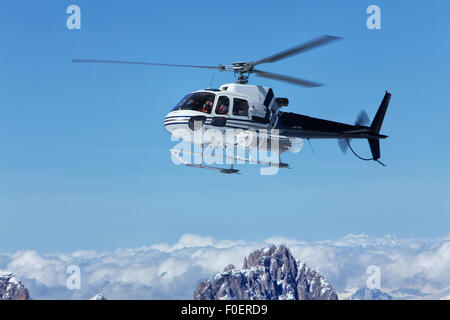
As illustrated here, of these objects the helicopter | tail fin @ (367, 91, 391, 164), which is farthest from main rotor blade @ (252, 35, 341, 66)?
tail fin @ (367, 91, 391, 164)

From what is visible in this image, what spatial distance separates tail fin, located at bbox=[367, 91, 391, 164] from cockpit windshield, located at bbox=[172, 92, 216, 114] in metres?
16.2

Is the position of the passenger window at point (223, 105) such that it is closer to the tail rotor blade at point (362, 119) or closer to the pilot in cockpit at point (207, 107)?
the pilot in cockpit at point (207, 107)

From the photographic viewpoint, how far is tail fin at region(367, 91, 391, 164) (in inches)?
1850

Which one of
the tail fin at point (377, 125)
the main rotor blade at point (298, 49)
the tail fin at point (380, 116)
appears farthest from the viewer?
the tail fin at point (380, 116)

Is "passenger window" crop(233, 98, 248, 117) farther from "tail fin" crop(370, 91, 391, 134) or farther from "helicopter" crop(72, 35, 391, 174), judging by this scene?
"tail fin" crop(370, 91, 391, 134)

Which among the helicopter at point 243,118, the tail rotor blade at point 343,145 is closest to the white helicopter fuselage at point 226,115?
the helicopter at point 243,118

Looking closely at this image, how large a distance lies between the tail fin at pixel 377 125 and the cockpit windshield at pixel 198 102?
53.2 feet

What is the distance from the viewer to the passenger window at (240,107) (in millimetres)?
38750

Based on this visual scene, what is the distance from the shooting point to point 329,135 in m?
44.1

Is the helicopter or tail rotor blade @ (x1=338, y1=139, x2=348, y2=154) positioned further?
tail rotor blade @ (x1=338, y1=139, x2=348, y2=154)

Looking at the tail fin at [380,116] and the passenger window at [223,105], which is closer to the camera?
the passenger window at [223,105]
